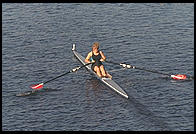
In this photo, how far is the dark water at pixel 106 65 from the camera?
47.4 m

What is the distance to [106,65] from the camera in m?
59.5

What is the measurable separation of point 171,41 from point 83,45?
1032 centimetres

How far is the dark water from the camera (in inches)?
1868

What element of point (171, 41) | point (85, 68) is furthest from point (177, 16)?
point (85, 68)

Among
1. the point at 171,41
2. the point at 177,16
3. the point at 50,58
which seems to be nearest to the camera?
the point at 50,58

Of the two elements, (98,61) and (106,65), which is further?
(106,65)

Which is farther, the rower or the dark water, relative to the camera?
the rower

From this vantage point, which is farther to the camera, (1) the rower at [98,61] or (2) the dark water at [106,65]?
(1) the rower at [98,61]

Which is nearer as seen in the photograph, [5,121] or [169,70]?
[5,121]

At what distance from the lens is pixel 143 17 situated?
74.5 m

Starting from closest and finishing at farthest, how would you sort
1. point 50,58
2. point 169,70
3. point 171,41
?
point 169,70, point 50,58, point 171,41

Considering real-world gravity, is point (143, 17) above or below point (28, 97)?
above

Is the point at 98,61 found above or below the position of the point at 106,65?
above

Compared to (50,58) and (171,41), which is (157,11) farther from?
(50,58)
